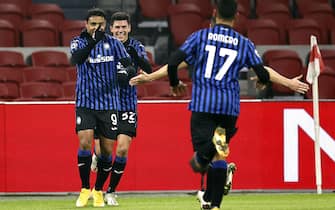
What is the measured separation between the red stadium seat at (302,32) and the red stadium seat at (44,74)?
15.1 feet

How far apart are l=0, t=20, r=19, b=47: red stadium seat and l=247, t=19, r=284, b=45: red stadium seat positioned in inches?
169

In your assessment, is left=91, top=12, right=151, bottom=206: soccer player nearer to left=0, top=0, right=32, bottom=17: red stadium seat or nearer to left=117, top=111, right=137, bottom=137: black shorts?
left=117, top=111, right=137, bottom=137: black shorts

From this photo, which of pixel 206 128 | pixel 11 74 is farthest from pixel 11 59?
pixel 206 128

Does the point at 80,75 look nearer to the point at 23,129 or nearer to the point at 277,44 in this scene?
the point at 23,129

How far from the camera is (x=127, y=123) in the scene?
1399 cm

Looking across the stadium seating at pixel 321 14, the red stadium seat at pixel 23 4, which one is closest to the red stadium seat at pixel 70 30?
the red stadium seat at pixel 23 4

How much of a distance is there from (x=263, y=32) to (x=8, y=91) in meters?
5.08

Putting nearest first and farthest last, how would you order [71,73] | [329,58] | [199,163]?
[199,163], [71,73], [329,58]

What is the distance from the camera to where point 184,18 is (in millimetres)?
20969

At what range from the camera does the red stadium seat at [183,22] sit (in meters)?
21.0

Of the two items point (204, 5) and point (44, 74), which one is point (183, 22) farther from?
point (44, 74)

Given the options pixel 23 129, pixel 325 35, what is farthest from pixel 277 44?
pixel 23 129

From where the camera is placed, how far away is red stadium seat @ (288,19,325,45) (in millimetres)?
20938

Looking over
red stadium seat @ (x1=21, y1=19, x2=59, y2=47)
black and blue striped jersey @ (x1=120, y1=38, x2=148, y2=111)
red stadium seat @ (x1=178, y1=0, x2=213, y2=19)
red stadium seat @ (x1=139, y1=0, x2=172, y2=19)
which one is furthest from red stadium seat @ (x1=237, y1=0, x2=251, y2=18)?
black and blue striped jersey @ (x1=120, y1=38, x2=148, y2=111)
